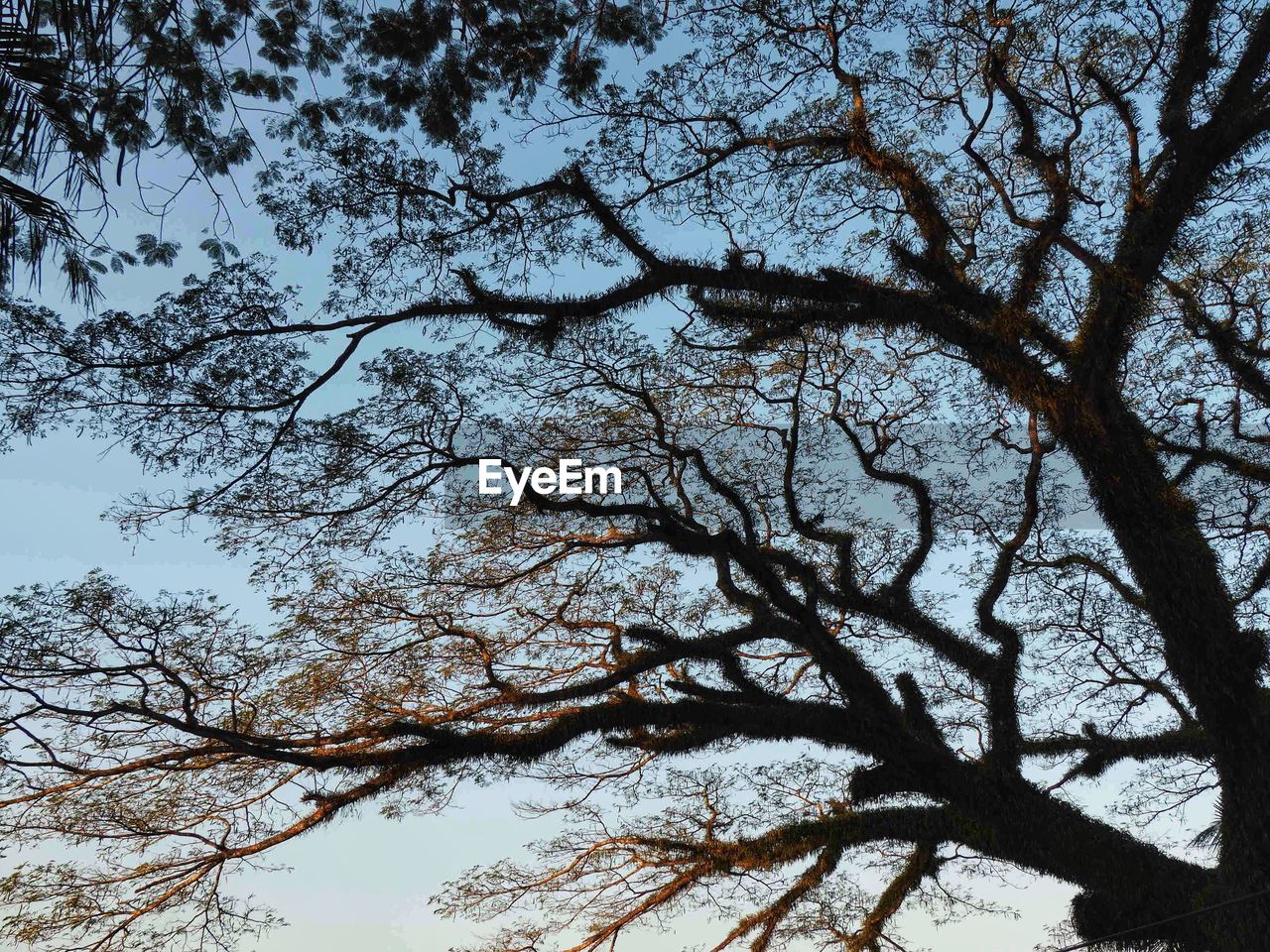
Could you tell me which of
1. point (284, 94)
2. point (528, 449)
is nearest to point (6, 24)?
point (284, 94)

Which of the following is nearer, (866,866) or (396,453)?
(396,453)

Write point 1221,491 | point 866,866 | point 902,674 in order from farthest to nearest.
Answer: point 866,866 → point 1221,491 → point 902,674

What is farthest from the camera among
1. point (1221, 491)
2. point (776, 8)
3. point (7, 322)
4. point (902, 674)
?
point (1221, 491)

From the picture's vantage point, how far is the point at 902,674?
18.1 feet

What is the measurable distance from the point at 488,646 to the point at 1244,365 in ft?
16.9

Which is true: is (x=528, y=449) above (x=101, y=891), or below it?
above

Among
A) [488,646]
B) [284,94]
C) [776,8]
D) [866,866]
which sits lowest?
[866,866]

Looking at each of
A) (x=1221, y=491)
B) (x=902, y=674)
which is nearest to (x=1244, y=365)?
(x=1221, y=491)

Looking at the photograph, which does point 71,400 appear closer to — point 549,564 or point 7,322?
point 7,322

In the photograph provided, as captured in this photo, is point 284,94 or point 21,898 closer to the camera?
point 284,94

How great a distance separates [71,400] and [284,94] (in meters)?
2.00

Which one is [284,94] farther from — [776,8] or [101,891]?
[101,891]

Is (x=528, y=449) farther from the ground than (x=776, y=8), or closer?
closer

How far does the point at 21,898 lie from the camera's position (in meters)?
5.40
